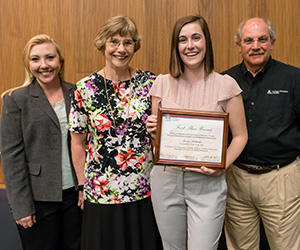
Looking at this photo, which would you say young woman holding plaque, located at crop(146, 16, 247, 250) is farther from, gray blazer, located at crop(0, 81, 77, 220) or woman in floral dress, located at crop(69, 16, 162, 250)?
gray blazer, located at crop(0, 81, 77, 220)

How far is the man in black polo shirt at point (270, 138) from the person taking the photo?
67.0 inches

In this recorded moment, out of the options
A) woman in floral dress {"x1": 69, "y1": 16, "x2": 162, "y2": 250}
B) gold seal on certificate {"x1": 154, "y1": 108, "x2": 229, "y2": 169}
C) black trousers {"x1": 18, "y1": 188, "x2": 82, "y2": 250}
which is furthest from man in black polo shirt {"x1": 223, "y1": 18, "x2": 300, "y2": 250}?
black trousers {"x1": 18, "y1": 188, "x2": 82, "y2": 250}

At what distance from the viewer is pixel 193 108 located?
1444 mm

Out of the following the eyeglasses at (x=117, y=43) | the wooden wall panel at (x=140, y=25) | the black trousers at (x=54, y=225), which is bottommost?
the black trousers at (x=54, y=225)

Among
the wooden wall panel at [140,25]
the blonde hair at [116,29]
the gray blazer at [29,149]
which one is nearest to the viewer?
the blonde hair at [116,29]

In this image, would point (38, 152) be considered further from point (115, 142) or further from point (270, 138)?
point (270, 138)

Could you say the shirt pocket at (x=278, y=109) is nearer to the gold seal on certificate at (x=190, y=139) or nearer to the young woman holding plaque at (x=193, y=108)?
the young woman holding plaque at (x=193, y=108)

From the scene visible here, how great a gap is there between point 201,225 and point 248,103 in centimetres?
71

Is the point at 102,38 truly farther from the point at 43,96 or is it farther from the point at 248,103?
the point at 248,103

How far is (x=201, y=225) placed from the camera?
56.4 inches

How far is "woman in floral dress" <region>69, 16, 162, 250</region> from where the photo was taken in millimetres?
1555

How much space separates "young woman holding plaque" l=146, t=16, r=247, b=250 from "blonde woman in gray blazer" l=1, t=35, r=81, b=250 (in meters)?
0.54

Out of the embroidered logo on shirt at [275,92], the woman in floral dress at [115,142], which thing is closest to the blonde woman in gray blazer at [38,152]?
the woman in floral dress at [115,142]

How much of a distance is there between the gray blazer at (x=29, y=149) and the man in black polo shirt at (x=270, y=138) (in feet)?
3.41
